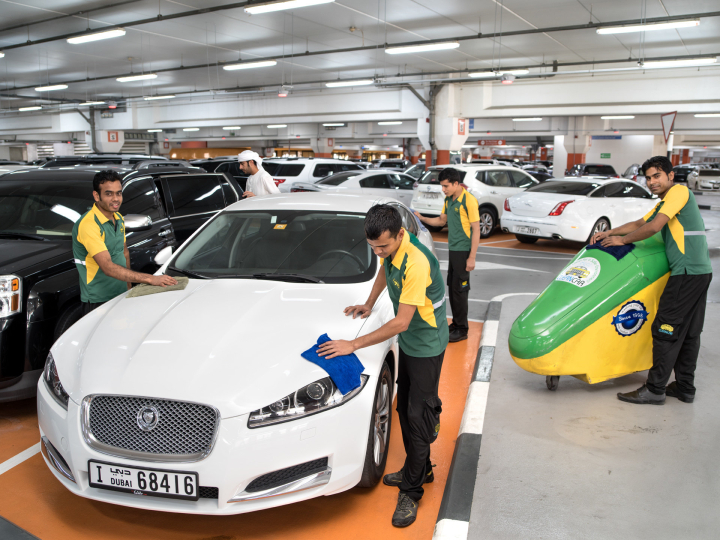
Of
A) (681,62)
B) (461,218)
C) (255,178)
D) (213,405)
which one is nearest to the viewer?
(213,405)

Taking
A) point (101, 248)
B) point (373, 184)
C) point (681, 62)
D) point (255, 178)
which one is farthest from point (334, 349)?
point (681, 62)

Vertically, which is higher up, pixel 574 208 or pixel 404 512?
pixel 574 208

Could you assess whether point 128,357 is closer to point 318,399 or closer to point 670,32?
point 318,399

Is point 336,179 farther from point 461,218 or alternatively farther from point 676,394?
point 676,394

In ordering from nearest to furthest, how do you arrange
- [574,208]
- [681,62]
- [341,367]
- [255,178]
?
[341,367]
[255,178]
[574,208]
[681,62]

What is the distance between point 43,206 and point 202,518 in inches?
125

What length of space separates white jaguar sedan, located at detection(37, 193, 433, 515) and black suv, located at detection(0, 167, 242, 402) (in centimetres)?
75

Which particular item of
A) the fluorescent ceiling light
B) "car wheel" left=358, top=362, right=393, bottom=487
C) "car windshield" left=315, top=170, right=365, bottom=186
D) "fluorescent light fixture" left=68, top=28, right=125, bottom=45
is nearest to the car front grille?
"car wheel" left=358, top=362, right=393, bottom=487

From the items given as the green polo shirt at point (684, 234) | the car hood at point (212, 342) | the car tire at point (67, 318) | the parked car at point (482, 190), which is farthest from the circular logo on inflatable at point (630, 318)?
the parked car at point (482, 190)

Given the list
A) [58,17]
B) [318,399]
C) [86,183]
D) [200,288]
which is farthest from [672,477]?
[58,17]

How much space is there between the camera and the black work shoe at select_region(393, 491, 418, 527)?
282 cm

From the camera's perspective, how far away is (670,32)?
14.4 m

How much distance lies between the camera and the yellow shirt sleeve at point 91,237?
3705mm

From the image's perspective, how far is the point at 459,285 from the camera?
5484mm
